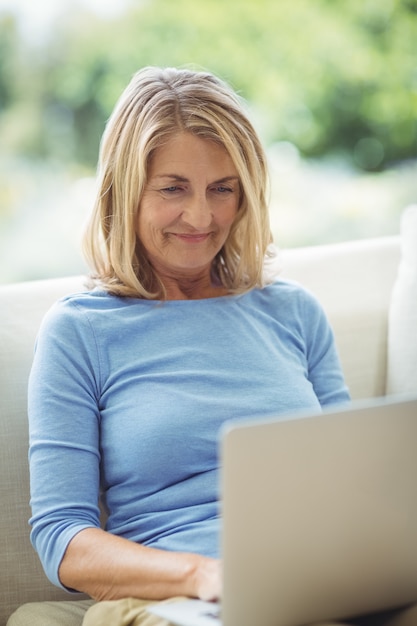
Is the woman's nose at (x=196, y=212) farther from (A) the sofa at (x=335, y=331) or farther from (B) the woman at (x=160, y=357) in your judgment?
(A) the sofa at (x=335, y=331)

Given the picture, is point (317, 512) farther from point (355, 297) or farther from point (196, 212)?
point (355, 297)

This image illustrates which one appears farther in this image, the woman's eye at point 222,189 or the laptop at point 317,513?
the woman's eye at point 222,189

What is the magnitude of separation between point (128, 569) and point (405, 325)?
2.83 feet

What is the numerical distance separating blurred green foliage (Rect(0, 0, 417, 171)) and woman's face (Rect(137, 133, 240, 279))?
Answer: 3.20 meters

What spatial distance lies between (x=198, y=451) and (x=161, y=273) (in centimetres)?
37

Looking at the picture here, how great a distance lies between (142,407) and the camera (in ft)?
4.61

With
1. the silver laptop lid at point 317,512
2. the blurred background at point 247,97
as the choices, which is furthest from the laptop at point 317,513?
the blurred background at point 247,97

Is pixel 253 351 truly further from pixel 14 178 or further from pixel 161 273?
pixel 14 178

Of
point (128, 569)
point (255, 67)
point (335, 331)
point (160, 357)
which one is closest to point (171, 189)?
point (160, 357)

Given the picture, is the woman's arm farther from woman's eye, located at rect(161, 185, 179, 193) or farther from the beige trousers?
woman's eye, located at rect(161, 185, 179, 193)

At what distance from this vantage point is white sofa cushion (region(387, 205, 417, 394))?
180 cm

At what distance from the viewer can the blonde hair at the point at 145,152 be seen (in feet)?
4.92

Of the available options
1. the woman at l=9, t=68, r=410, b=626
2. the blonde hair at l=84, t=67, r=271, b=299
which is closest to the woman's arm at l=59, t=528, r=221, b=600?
the woman at l=9, t=68, r=410, b=626

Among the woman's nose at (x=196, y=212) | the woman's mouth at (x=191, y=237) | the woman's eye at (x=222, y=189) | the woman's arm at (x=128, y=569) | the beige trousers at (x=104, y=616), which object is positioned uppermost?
the woman's eye at (x=222, y=189)
